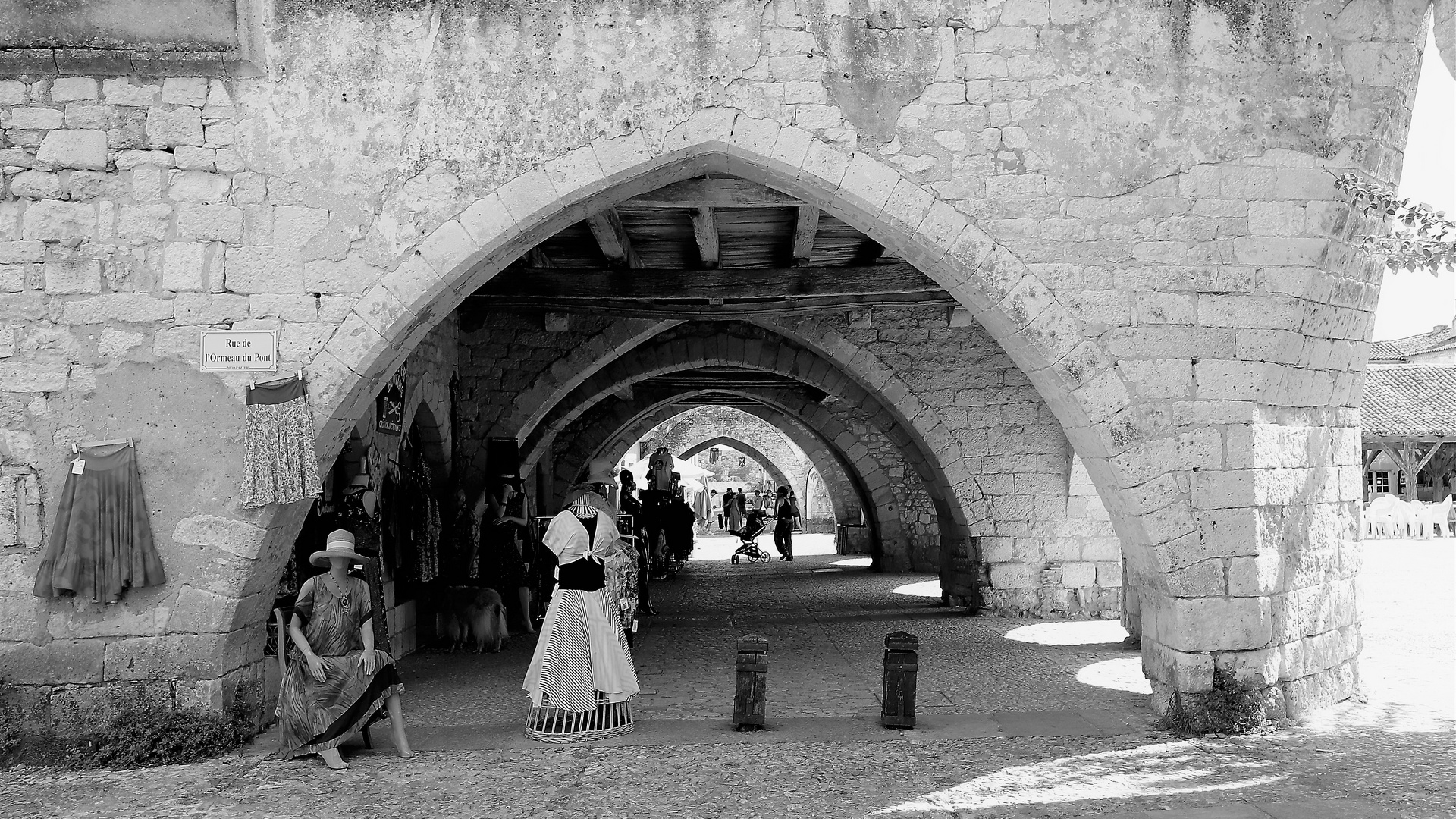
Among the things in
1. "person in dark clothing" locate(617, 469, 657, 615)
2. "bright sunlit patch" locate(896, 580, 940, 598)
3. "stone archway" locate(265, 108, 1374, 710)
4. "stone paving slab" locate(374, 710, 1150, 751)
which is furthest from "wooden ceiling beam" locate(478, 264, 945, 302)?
"bright sunlit patch" locate(896, 580, 940, 598)

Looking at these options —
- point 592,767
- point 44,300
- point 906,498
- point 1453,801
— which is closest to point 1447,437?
point 906,498

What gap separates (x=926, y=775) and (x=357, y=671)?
2.41 metres

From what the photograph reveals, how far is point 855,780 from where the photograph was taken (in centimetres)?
443

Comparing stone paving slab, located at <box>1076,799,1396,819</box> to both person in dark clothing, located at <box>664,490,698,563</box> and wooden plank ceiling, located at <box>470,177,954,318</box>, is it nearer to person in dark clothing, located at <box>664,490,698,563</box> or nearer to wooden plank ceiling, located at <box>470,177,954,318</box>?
wooden plank ceiling, located at <box>470,177,954,318</box>

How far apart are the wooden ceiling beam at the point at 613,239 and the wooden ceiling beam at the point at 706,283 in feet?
0.64

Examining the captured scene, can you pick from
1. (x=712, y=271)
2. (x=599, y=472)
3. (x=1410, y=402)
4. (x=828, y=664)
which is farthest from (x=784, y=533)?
(x=1410, y=402)

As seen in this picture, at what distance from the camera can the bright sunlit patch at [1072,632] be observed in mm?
8180

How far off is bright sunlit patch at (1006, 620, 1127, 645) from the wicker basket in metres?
3.90

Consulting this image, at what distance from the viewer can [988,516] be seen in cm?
964

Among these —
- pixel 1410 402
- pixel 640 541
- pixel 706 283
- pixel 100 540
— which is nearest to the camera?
pixel 100 540

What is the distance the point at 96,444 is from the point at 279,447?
2.68 ft

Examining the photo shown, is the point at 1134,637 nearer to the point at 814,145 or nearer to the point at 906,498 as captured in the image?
the point at 814,145

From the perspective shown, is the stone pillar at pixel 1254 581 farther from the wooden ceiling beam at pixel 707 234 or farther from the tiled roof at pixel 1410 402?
the tiled roof at pixel 1410 402

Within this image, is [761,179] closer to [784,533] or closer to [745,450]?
[784,533]
